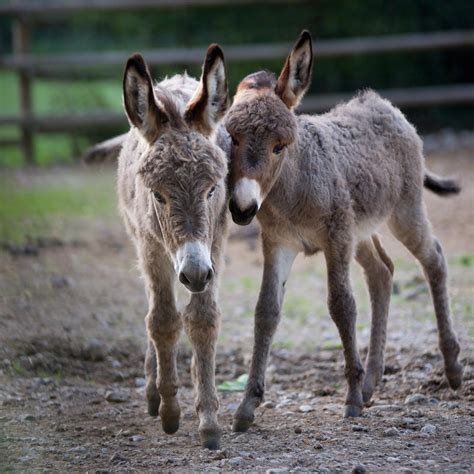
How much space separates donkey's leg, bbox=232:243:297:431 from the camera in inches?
207

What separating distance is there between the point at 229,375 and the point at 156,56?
8724 mm

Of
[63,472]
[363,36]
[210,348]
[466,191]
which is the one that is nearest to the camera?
[63,472]

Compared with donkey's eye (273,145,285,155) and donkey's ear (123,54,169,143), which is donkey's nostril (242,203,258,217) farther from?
donkey's ear (123,54,169,143)

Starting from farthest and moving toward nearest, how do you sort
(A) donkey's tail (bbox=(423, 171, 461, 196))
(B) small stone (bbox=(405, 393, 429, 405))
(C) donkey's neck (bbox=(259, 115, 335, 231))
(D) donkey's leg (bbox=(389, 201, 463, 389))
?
1. (A) donkey's tail (bbox=(423, 171, 461, 196))
2. (D) donkey's leg (bbox=(389, 201, 463, 389))
3. (B) small stone (bbox=(405, 393, 429, 405))
4. (C) donkey's neck (bbox=(259, 115, 335, 231))

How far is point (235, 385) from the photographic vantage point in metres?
6.16

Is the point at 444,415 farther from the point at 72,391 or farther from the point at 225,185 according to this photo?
the point at 72,391

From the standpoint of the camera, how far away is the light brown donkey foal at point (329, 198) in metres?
5.13

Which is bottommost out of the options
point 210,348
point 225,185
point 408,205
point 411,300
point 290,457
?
point 411,300

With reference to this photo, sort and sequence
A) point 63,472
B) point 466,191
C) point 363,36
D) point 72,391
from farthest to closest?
point 363,36 → point 466,191 → point 72,391 → point 63,472

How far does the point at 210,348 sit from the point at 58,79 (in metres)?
11.6

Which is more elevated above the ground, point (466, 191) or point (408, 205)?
point (408, 205)

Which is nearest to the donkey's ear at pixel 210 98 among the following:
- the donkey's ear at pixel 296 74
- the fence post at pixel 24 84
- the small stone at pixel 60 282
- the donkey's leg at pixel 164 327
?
the donkey's ear at pixel 296 74

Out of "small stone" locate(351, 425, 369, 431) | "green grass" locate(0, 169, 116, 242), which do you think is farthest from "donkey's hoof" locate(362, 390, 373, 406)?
"green grass" locate(0, 169, 116, 242)

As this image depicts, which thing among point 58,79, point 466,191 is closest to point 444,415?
point 466,191
